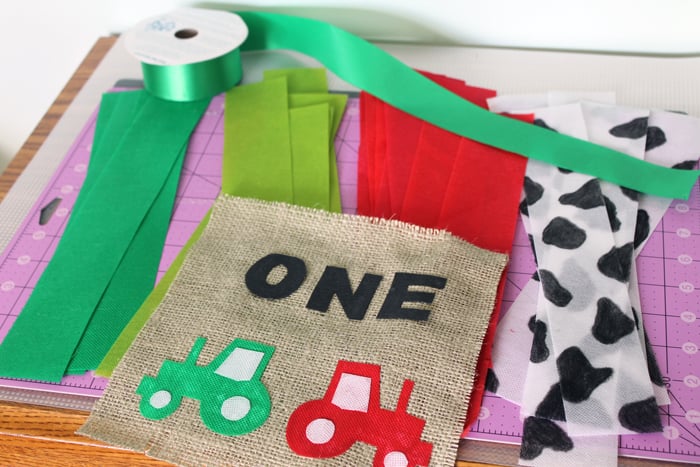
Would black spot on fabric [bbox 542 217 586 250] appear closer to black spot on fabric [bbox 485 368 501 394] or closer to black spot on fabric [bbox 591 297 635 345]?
black spot on fabric [bbox 591 297 635 345]

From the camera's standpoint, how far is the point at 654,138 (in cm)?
105

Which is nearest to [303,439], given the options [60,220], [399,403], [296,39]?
[399,403]

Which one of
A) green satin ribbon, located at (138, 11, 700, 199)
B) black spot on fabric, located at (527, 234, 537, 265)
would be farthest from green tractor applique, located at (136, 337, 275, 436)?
green satin ribbon, located at (138, 11, 700, 199)

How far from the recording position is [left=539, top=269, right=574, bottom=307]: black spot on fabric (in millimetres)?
869

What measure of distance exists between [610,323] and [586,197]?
0.68 feet

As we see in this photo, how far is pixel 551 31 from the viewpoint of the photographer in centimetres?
122

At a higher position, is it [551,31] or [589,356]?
[551,31]

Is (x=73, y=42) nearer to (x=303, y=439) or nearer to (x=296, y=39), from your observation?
(x=296, y=39)

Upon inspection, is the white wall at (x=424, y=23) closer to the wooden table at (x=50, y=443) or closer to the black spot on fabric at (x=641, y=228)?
the black spot on fabric at (x=641, y=228)

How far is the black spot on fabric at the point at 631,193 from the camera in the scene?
99cm

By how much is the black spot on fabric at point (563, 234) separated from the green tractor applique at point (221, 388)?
0.37m

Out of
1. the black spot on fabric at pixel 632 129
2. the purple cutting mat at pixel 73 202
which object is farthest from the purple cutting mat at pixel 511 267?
the black spot on fabric at pixel 632 129

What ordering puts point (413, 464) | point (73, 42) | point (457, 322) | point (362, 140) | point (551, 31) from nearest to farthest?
point (413, 464) < point (457, 322) < point (362, 140) < point (551, 31) < point (73, 42)

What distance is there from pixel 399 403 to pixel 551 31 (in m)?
0.72
